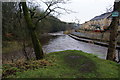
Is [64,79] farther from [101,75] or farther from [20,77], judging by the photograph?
[20,77]

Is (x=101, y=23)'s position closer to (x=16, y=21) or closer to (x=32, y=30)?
(x=16, y=21)

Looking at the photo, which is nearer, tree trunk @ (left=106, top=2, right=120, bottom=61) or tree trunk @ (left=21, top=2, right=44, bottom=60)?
tree trunk @ (left=106, top=2, right=120, bottom=61)

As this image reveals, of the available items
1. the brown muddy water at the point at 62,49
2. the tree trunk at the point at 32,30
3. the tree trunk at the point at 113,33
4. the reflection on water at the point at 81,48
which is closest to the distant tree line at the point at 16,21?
the tree trunk at the point at 32,30

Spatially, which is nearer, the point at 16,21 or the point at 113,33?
the point at 113,33

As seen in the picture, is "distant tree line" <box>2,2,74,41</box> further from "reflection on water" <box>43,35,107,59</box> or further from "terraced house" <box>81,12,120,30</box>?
"terraced house" <box>81,12,120,30</box>

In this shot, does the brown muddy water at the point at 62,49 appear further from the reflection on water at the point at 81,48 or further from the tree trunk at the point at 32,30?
the tree trunk at the point at 32,30

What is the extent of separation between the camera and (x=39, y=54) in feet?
17.3

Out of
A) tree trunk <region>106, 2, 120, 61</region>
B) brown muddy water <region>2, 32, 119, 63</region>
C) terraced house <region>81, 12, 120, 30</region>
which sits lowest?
brown muddy water <region>2, 32, 119, 63</region>

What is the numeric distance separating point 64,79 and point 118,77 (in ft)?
5.25

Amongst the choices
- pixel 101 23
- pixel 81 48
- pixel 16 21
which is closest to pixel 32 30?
pixel 16 21

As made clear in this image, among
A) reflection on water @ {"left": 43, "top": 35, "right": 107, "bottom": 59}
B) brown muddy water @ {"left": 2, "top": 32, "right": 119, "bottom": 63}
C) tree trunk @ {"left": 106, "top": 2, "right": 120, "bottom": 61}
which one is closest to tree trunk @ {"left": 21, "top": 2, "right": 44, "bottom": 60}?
brown muddy water @ {"left": 2, "top": 32, "right": 119, "bottom": 63}

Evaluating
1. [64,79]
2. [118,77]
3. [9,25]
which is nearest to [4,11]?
[9,25]

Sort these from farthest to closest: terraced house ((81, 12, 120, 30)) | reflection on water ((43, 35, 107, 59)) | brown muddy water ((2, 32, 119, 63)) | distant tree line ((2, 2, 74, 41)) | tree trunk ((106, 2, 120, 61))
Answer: terraced house ((81, 12, 120, 30))
reflection on water ((43, 35, 107, 59))
brown muddy water ((2, 32, 119, 63))
distant tree line ((2, 2, 74, 41))
tree trunk ((106, 2, 120, 61))

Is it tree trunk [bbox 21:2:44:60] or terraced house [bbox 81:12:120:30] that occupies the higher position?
terraced house [bbox 81:12:120:30]
